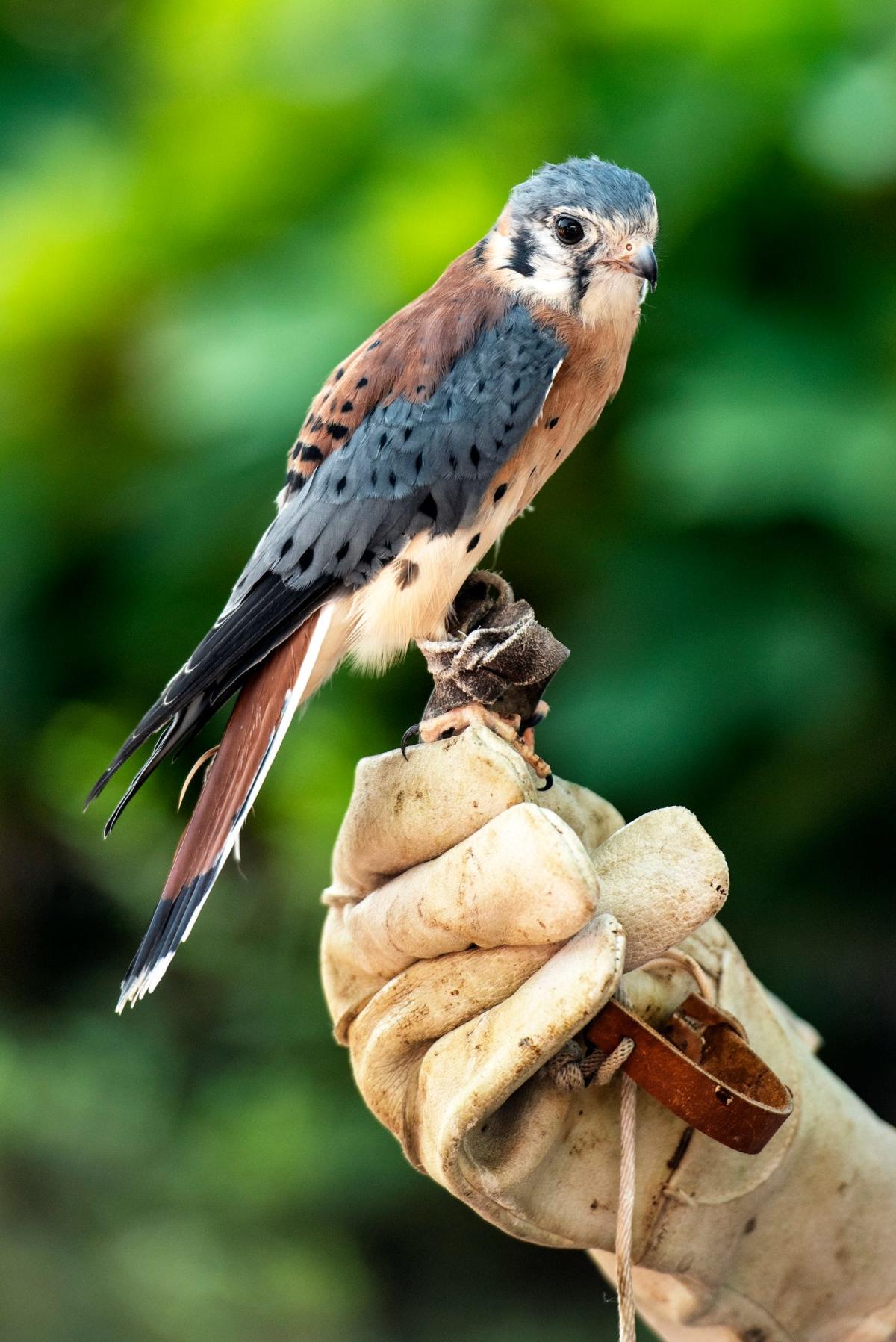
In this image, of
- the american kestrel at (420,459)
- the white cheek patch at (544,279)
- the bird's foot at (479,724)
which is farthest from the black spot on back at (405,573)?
the white cheek patch at (544,279)

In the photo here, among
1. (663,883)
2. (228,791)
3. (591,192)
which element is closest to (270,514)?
(591,192)

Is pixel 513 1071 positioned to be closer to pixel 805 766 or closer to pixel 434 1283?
pixel 805 766

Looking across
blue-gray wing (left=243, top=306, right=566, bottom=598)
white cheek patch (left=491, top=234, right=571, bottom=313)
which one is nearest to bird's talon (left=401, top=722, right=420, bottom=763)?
blue-gray wing (left=243, top=306, right=566, bottom=598)

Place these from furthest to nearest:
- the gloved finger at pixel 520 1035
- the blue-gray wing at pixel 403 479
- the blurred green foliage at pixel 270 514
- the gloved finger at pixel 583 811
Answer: the blurred green foliage at pixel 270 514 → the blue-gray wing at pixel 403 479 → the gloved finger at pixel 583 811 → the gloved finger at pixel 520 1035

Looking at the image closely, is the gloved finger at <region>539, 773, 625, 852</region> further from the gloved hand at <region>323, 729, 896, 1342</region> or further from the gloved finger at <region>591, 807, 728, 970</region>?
the gloved finger at <region>591, 807, 728, 970</region>

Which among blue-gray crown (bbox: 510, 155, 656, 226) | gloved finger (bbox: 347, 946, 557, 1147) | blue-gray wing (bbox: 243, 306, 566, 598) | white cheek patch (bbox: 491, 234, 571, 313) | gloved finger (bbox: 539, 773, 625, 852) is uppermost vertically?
blue-gray crown (bbox: 510, 155, 656, 226)

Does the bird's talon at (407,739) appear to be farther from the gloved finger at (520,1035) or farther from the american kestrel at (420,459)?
the gloved finger at (520,1035)

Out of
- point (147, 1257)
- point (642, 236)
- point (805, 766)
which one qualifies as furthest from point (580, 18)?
point (147, 1257)

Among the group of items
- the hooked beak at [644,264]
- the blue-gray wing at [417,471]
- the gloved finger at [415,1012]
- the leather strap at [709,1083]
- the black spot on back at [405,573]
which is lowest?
the gloved finger at [415,1012]
